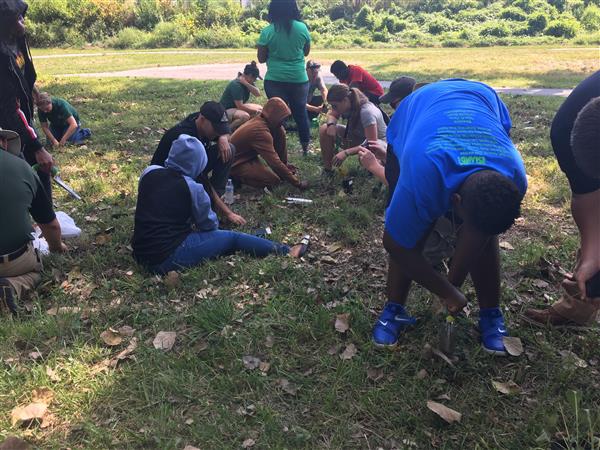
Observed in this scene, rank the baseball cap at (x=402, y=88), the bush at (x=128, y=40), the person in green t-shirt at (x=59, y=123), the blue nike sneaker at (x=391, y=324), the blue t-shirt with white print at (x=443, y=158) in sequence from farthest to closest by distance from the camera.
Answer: the bush at (x=128, y=40) → the person in green t-shirt at (x=59, y=123) → the baseball cap at (x=402, y=88) → the blue nike sneaker at (x=391, y=324) → the blue t-shirt with white print at (x=443, y=158)

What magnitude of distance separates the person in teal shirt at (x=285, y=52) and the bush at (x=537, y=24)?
89.7 feet

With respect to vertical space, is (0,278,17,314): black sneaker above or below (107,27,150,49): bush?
below

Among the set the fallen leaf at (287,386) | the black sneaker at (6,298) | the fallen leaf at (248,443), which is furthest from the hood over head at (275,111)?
the fallen leaf at (248,443)

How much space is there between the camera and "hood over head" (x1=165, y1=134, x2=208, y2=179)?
374 centimetres

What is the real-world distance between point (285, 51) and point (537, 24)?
1116 inches

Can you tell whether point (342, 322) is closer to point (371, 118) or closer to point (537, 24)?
point (371, 118)

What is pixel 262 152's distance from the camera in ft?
17.4

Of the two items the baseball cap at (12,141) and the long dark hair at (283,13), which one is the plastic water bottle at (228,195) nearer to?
the baseball cap at (12,141)

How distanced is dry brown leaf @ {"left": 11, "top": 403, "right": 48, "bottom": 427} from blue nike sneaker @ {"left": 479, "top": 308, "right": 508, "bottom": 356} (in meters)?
2.38

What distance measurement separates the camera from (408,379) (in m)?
2.63

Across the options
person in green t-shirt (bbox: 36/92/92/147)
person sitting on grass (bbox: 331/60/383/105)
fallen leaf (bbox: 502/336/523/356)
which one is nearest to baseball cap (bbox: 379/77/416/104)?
person sitting on grass (bbox: 331/60/383/105)

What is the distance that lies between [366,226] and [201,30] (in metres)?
27.7

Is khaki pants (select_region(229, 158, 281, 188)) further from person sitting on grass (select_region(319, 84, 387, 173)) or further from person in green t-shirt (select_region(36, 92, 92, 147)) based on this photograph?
person in green t-shirt (select_region(36, 92, 92, 147))

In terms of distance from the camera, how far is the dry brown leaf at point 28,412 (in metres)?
2.38
